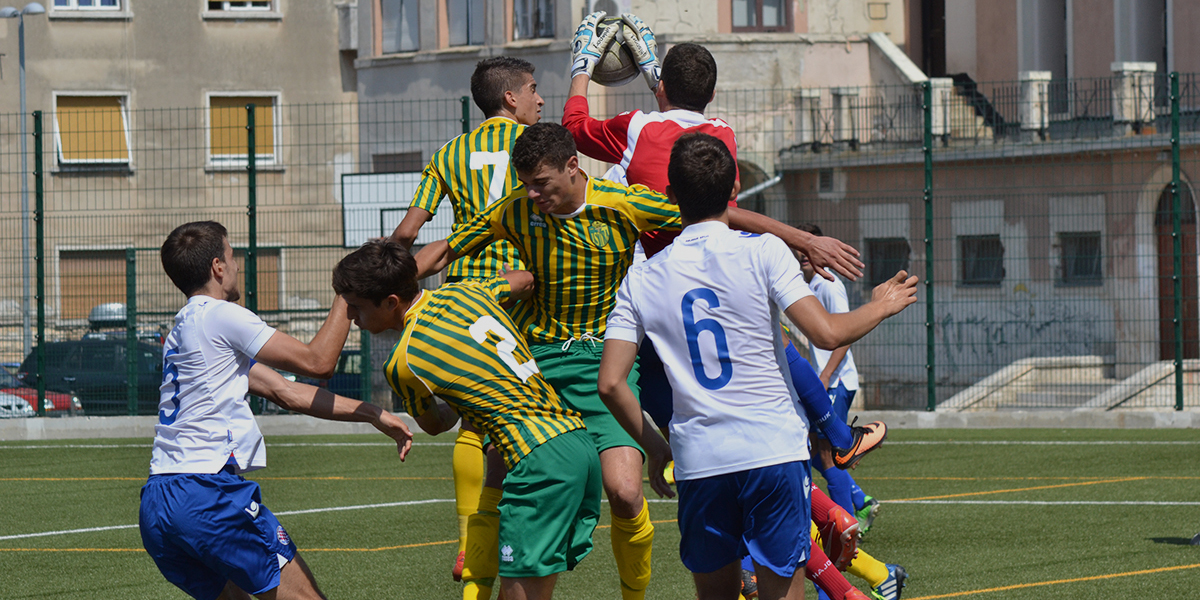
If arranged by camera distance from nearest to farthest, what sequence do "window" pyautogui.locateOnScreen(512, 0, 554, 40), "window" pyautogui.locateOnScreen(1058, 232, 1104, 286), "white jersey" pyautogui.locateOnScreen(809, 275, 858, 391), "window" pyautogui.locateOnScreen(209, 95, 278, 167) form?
"white jersey" pyautogui.locateOnScreen(809, 275, 858, 391), "window" pyautogui.locateOnScreen(209, 95, 278, 167), "window" pyautogui.locateOnScreen(1058, 232, 1104, 286), "window" pyautogui.locateOnScreen(512, 0, 554, 40)

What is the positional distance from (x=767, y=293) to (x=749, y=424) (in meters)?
0.42

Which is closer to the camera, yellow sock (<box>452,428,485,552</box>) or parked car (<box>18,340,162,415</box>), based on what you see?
yellow sock (<box>452,428,485,552</box>)

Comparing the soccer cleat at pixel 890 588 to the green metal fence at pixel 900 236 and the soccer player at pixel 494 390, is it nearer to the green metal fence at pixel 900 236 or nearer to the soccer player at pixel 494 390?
the soccer player at pixel 494 390

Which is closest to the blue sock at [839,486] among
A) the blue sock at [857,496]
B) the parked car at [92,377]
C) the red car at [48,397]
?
the blue sock at [857,496]

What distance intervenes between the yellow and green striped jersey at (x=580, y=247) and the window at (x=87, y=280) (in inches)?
493

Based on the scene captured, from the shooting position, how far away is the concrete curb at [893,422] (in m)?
15.8

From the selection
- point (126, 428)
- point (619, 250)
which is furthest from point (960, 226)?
point (619, 250)

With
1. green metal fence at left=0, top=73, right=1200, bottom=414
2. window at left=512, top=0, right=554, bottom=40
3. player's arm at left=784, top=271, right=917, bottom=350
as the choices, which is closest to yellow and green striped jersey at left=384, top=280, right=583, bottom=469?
player's arm at left=784, top=271, right=917, bottom=350

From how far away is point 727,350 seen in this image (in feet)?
15.8

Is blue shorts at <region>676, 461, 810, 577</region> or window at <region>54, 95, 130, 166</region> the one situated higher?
window at <region>54, 95, 130, 166</region>

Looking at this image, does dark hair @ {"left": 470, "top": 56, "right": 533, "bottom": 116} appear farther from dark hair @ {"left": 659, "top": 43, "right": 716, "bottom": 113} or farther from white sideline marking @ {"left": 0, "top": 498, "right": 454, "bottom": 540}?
white sideline marking @ {"left": 0, "top": 498, "right": 454, "bottom": 540}

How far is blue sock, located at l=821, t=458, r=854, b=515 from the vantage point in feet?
26.3

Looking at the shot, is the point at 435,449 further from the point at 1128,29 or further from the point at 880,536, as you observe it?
the point at 1128,29

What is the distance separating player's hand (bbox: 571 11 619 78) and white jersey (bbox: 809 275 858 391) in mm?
2429
